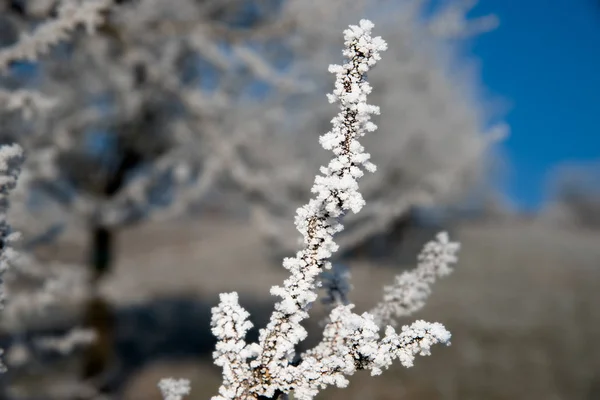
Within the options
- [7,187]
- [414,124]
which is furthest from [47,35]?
[414,124]

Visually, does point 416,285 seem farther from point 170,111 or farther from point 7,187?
point 170,111

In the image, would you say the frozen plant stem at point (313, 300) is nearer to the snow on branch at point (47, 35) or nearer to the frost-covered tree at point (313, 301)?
the frost-covered tree at point (313, 301)

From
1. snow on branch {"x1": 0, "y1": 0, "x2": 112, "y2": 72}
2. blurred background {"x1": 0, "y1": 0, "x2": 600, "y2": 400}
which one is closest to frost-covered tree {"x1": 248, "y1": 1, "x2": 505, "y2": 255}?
blurred background {"x1": 0, "y1": 0, "x2": 600, "y2": 400}

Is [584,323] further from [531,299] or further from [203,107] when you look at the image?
[203,107]

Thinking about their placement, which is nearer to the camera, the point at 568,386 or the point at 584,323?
the point at 568,386

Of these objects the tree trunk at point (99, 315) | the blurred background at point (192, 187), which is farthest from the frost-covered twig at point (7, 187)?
the tree trunk at point (99, 315)

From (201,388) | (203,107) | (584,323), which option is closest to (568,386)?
(584,323)

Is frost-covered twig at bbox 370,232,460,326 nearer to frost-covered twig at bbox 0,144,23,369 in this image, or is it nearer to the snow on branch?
frost-covered twig at bbox 0,144,23,369
